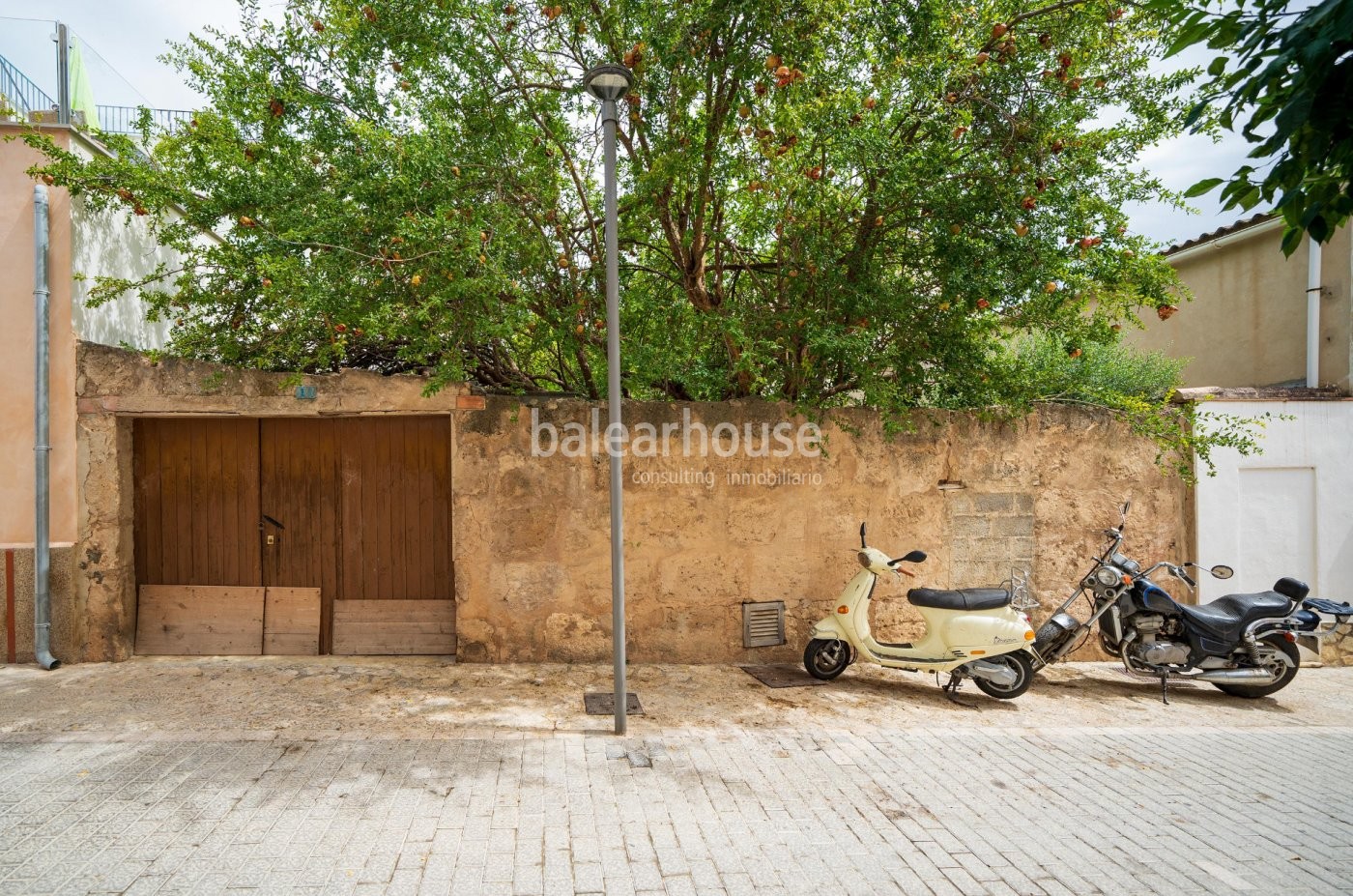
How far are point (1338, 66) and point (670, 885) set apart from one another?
3.84m

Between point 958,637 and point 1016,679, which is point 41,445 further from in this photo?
point 1016,679

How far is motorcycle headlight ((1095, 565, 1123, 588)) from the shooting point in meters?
6.04

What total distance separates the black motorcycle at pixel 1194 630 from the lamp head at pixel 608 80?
519cm

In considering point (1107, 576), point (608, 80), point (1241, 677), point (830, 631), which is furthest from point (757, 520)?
point (1241, 677)

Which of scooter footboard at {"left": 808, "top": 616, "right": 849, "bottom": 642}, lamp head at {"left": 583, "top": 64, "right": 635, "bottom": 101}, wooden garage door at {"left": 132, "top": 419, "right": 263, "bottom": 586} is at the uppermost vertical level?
lamp head at {"left": 583, "top": 64, "right": 635, "bottom": 101}

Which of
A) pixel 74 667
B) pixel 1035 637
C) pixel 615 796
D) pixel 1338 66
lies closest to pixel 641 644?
pixel 615 796

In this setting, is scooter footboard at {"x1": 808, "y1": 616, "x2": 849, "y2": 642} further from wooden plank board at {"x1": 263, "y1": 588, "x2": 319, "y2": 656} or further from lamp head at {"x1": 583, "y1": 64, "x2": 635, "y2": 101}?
wooden plank board at {"x1": 263, "y1": 588, "x2": 319, "y2": 656}

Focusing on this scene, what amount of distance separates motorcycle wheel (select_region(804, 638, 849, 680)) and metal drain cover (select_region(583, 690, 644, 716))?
1.49 meters

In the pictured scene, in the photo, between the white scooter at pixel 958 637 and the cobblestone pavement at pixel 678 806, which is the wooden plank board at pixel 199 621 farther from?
the white scooter at pixel 958 637

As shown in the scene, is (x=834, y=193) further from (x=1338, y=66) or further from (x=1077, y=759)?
(x=1077, y=759)

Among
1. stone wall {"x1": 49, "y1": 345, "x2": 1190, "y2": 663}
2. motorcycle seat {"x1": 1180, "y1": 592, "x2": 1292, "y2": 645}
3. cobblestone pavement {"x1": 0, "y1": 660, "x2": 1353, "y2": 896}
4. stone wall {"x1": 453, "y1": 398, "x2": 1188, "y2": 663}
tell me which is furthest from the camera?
stone wall {"x1": 453, "y1": 398, "x2": 1188, "y2": 663}

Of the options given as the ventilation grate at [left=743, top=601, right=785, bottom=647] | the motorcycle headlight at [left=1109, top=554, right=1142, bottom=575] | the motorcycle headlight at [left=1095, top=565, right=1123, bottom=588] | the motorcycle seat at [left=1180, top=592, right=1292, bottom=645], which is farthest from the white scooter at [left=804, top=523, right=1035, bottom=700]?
the motorcycle seat at [left=1180, top=592, right=1292, bottom=645]

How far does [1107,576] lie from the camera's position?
6070 millimetres

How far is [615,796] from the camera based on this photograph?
4.01 m
